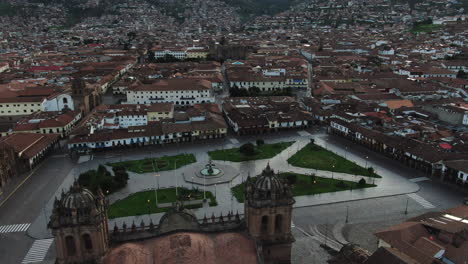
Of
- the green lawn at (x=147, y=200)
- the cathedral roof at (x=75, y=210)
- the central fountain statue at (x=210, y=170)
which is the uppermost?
the cathedral roof at (x=75, y=210)

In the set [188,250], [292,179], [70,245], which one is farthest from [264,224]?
[292,179]

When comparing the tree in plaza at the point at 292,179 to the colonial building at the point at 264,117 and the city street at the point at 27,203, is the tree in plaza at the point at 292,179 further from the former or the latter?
the city street at the point at 27,203

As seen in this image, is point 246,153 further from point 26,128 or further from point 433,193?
point 26,128

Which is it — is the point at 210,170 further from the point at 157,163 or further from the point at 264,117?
the point at 264,117

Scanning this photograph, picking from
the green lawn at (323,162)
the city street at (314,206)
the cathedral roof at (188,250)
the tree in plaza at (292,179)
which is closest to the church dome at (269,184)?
the cathedral roof at (188,250)

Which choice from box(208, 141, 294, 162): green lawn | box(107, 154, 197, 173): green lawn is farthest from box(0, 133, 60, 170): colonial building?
box(208, 141, 294, 162): green lawn
